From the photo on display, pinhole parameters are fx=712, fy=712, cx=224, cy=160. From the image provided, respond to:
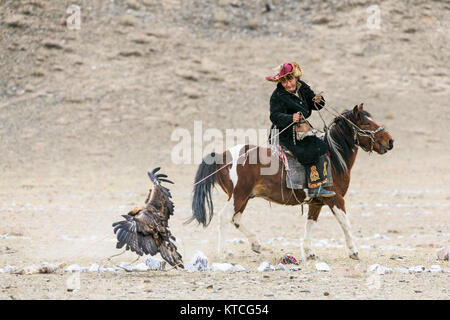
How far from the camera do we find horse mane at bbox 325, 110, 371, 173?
33.1 feet

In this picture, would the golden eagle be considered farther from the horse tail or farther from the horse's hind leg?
the horse's hind leg

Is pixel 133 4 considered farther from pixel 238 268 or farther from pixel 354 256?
pixel 238 268

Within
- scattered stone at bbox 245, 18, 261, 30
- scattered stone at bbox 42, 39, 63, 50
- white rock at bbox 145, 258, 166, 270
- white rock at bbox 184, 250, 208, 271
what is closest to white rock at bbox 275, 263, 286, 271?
white rock at bbox 184, 250, 208, 271

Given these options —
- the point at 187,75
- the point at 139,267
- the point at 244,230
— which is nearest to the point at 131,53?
the point at 187,75

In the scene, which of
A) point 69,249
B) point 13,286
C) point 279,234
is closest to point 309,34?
point 279,234

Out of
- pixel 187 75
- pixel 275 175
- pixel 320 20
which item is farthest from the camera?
pixel 320 20

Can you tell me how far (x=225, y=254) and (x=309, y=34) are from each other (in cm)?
2847

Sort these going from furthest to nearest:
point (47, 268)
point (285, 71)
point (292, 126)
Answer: point (292, 126) < point (285, 71) < point (47, 268)

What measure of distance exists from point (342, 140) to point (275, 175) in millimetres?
1125

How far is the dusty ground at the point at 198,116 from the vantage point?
35.5 ft

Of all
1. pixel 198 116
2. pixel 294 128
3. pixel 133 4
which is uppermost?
pixel 133 4

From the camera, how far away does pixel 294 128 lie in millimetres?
9797

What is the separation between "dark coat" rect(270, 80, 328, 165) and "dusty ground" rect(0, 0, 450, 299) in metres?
1.54
